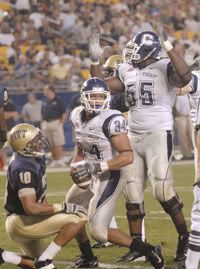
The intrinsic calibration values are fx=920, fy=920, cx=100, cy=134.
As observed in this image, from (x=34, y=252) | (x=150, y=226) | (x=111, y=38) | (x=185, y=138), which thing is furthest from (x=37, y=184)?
(x=111, y=38)

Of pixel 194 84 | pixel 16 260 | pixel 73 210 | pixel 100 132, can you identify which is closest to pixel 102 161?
pixel 100 132

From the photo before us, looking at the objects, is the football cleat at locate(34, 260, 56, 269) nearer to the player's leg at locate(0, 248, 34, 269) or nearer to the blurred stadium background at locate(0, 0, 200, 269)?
the player's leg at locate(0, 248, 34, 269)

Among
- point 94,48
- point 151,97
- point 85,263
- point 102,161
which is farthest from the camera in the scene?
point 94,48

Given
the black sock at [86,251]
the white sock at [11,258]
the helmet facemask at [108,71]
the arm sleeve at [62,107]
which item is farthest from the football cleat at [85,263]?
the arm sleeve at [62,107]

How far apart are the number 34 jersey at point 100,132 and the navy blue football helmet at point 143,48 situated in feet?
2.65

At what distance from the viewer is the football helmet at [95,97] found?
6.59 metres

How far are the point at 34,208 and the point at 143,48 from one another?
1.70m

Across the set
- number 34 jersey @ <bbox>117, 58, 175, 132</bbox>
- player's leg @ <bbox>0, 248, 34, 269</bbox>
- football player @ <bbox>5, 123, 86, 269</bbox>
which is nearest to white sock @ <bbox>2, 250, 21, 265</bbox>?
player's leg @ <bbox>0, 248, 34, 269</bbox>

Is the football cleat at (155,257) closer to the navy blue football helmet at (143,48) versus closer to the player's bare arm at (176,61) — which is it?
the player's bare arm at (176,61)

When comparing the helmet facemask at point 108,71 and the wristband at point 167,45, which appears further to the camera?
the helmet facemask at point 108,71

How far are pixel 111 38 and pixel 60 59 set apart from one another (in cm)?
185

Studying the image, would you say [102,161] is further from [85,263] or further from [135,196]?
[85,263]

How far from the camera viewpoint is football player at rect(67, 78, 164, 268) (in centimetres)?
640

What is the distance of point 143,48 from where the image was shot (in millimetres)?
7301
